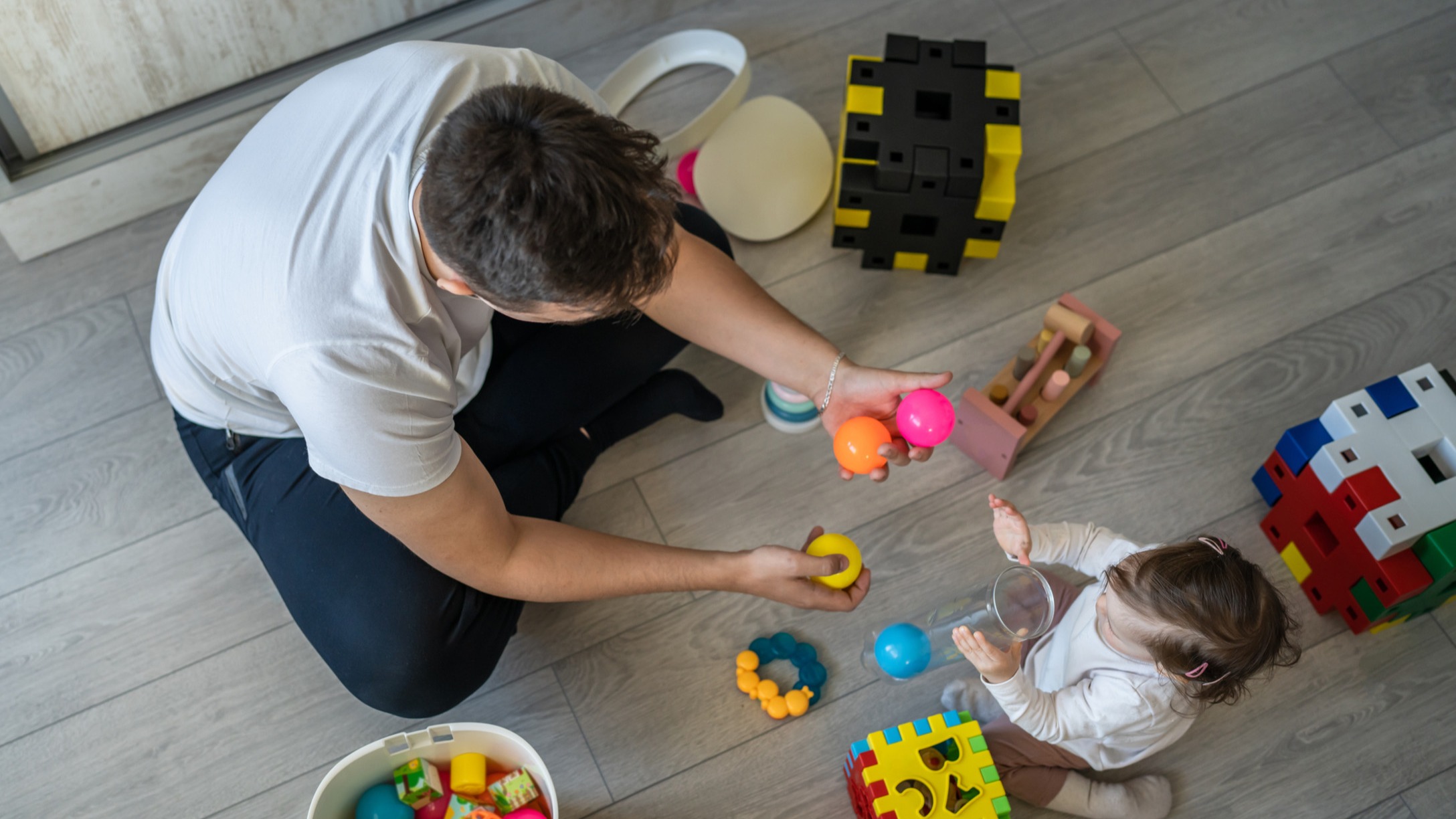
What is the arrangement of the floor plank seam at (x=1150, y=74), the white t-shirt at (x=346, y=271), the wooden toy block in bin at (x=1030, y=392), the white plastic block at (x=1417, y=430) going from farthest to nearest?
1. the floor plank seam at (x=1150, y=74)
2. the wooden toy block in bin at (x=1030, y=392)
3. the white plastic block at (x=1417, y=430)
4. the white t-shirt at (x=346, y=271)

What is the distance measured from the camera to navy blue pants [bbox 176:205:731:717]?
114cm

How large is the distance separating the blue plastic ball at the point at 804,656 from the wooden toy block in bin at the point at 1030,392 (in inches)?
13.7

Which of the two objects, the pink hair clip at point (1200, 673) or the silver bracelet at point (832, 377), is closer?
the pink hair clip at point (1200, 673)

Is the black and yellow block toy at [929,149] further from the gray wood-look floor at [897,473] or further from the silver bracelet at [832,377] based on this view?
the silver bracelet at [832,377]

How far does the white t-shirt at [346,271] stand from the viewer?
0.89 m

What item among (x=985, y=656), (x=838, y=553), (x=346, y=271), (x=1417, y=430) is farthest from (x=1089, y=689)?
(x=346, y=271)

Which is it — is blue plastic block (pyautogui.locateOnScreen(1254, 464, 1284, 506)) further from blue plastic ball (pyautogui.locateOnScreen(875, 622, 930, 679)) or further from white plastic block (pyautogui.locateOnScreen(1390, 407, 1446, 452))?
blue plastic ball (pyautogui.locateOnScreen(875, 622, 930, 679))

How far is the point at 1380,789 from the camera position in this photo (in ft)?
4.11

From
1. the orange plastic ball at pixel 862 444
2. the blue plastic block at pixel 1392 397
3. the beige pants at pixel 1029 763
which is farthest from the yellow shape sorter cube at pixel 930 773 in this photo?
the blue plastic block at pixel 1392 397

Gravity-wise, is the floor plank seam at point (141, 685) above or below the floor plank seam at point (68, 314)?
below

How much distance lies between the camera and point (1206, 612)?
1042 mm

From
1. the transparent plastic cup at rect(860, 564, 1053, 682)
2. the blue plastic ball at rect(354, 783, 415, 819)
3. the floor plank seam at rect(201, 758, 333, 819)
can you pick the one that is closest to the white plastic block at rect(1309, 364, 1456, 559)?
the transparent plastic cup at rect(860, 564, 1053, 682)

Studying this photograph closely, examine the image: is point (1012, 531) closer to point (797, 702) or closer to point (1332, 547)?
point (797, 702)

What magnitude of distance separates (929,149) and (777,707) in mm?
751
